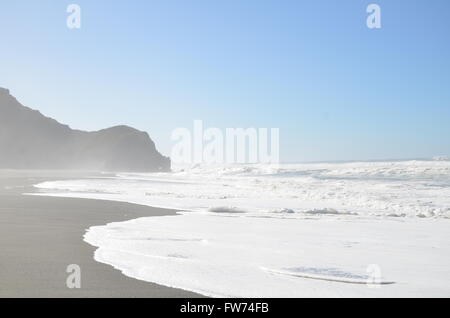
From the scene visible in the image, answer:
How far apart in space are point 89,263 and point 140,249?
1.48 m

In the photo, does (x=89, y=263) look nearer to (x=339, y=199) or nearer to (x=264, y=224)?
(x=264, y=224)

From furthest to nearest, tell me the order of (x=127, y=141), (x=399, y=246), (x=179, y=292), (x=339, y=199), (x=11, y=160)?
1. (x=127, y=141)
2. (x=11, y=160)
3. (x=339, y=199)
4. (x=399, y=246)
5. (x=179, y=292)

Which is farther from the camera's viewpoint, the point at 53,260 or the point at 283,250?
the point at 283,250

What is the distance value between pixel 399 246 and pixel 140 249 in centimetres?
513

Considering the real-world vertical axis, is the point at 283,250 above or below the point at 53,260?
below

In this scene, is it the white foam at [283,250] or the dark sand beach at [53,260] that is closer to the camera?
the dark sand beach at [53,260]

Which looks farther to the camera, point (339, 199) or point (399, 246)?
point (339, 199)

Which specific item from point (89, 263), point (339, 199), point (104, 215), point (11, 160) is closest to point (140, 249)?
point (89, 263)

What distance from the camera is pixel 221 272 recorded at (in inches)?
253

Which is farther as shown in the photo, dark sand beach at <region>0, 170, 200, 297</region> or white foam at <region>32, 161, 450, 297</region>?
white foam at <region>32, 161, 450, 297</region>
